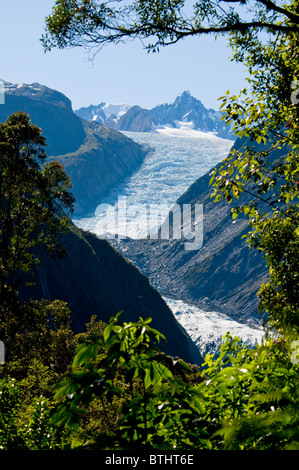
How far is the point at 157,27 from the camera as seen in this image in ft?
31.6

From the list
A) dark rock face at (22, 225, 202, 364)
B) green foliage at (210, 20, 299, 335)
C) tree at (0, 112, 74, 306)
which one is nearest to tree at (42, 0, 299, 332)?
green foliage at (210, 20, 299, 335)

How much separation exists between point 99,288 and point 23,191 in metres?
138

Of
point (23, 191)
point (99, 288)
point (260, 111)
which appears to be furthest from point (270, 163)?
point (99, 288)

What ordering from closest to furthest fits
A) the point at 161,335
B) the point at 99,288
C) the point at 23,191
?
1. the point at 161,335
2. the point at 23,191
3. the point at 99,288

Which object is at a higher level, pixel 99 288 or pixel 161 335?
pixel 161 335

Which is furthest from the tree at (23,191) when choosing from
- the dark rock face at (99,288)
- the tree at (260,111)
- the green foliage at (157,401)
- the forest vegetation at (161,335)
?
the dark rock face at (99,288)

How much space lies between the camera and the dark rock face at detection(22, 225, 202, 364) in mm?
136750

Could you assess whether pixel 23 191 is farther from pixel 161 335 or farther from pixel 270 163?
pixel 161 335

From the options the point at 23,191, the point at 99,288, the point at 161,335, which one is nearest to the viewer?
the point at 161,335

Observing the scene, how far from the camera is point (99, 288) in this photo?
16000 cm

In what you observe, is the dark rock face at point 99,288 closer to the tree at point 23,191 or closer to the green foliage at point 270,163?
the tree at point 23,191

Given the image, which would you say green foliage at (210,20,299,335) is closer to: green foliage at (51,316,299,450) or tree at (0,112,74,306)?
green foliage at (51,316,299,450)

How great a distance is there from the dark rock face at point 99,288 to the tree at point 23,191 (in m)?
102
